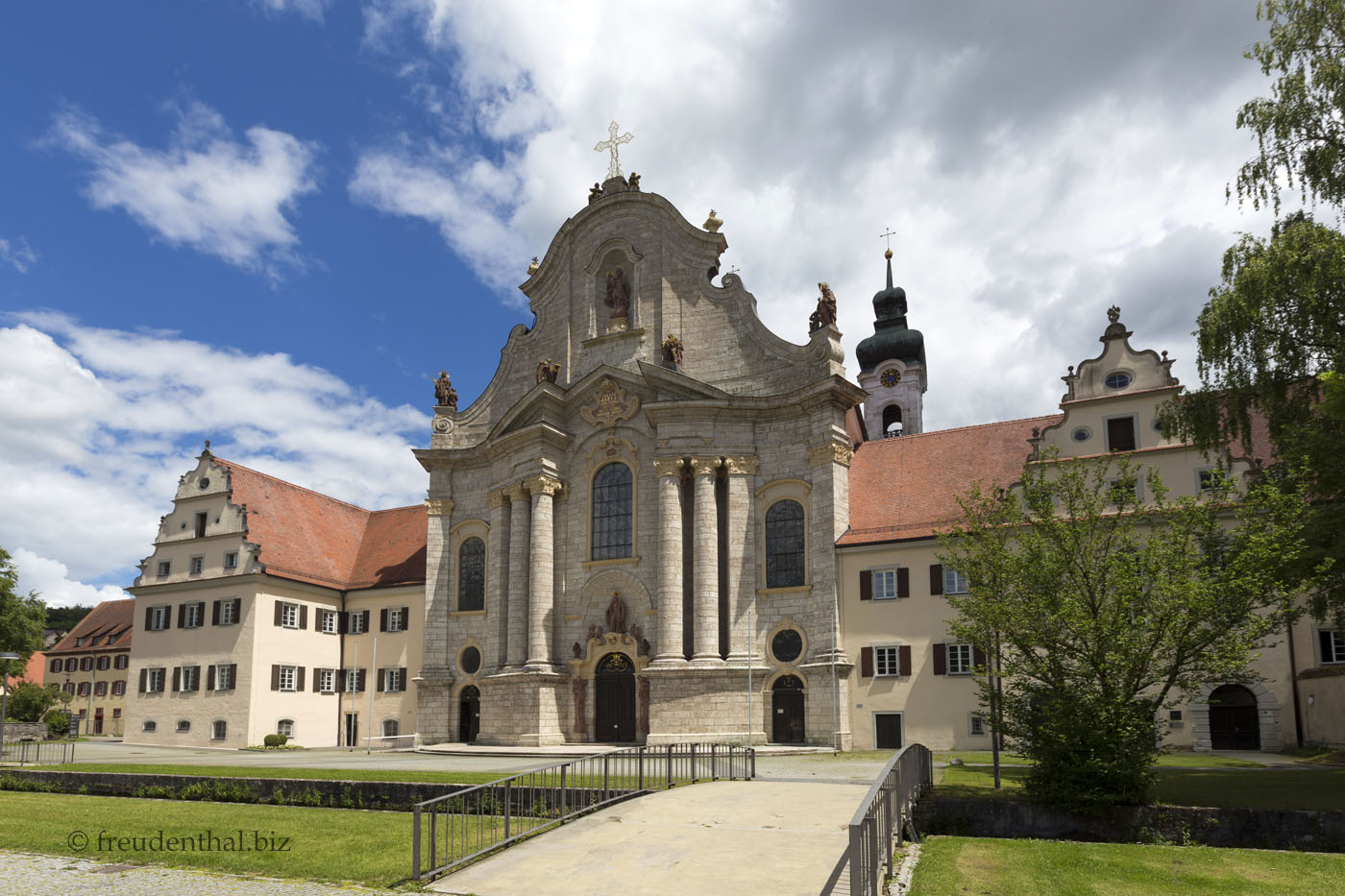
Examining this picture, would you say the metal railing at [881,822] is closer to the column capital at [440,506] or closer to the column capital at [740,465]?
the column capital at [740,465]

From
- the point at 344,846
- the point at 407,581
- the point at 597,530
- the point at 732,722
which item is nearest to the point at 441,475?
the point at 407,581

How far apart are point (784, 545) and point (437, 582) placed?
1704cm

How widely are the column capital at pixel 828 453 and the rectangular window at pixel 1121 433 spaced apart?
389 inches

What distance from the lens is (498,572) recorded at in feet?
152

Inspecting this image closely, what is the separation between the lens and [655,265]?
46.7 metres

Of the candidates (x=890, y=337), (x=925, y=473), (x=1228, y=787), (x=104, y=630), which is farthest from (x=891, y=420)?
(x=104, y=630)

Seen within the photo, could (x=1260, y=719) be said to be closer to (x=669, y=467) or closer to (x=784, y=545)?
(x=784, y=545)

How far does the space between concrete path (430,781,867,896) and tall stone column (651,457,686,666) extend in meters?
20.8

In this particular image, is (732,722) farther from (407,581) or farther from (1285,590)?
(1285,590)

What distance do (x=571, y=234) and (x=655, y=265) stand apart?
5125mm

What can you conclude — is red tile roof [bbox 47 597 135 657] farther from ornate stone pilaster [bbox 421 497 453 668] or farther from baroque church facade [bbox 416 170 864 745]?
baroque church facade [bbox 416 170 864 745]

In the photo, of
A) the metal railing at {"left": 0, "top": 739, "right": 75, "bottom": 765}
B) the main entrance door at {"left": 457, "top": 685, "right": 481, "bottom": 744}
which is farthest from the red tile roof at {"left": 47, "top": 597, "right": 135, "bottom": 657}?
the main entrance door at {"left": 457, "top": 685, "right": 481, "bottom": 744}

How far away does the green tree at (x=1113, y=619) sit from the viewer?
18.5 meters

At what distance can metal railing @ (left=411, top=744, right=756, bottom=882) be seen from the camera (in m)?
14.5
